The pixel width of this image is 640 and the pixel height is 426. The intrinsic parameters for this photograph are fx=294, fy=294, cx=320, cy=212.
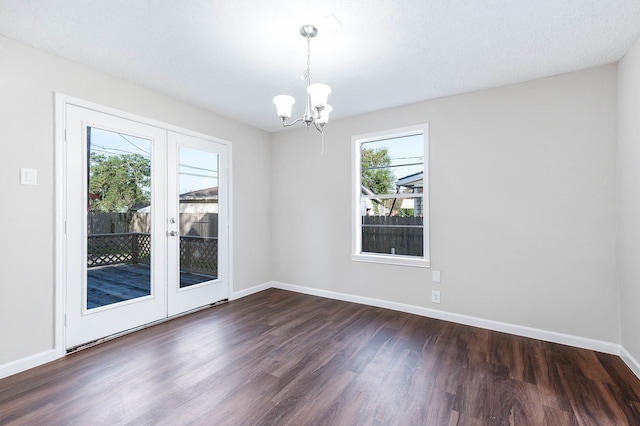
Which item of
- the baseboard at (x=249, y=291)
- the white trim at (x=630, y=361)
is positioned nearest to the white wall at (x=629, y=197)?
the white trim at (x=630, y=361)

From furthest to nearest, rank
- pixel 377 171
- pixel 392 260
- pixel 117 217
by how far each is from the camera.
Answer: pixel 377 171 → pixel 392 260 → pixel 117 217

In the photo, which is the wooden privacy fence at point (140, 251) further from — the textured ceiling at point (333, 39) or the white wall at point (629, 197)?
the white wall at point (629, 197)

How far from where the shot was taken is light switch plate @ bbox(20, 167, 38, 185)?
7.55 ft

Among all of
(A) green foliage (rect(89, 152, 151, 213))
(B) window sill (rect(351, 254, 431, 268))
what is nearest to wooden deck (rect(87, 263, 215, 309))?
(A) green foliage (rect(89, 152, 151, 213))

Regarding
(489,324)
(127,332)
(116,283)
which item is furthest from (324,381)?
(116,283)

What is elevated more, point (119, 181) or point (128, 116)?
point (128, 116)

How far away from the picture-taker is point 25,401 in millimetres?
1901

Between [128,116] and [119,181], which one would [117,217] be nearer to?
[119,181]

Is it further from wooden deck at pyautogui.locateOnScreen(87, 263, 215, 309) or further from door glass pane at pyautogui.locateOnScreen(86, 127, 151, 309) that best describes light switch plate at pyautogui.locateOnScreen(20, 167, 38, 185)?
wooden deck at pyautogui.locateOnScreen(87, 263, 215, 309)

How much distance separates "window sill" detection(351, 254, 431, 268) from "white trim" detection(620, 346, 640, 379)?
1684 millimetres

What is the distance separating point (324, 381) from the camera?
2.14 m

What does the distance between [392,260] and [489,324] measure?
121 cm

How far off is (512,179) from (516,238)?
0.60 metres

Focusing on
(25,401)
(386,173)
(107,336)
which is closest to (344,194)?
(386,173)
